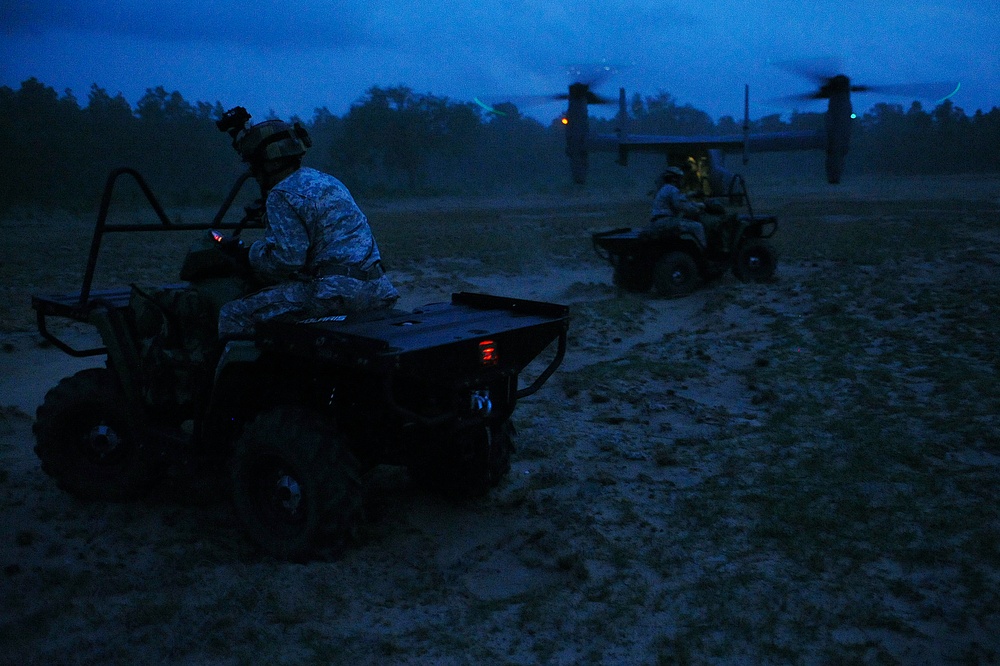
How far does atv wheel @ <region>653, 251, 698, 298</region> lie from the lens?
12656 mm

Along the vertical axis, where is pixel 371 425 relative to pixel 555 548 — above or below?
above

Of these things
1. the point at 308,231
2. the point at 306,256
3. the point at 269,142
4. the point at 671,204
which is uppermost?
the point at 269,142

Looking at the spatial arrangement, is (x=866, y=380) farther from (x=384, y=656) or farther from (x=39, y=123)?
(x=39, y=123)

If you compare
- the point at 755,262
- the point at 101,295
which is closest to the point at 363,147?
the point at 755,262

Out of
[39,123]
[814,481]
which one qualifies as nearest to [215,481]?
[814,481]

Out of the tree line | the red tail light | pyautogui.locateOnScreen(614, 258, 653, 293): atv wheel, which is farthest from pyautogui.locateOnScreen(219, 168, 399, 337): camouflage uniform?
the tree line

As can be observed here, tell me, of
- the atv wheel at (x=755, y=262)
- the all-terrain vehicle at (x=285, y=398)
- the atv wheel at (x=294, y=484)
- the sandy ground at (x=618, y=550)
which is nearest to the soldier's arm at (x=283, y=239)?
the all-terrain vehicle at (x=285, y=398)

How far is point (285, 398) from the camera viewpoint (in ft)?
14.3

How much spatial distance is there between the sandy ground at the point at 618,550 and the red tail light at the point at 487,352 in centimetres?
100

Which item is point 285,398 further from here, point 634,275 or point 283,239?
point 634,275

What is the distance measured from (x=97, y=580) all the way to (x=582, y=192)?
5451cm

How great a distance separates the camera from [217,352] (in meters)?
4.43

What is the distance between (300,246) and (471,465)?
1511 mm

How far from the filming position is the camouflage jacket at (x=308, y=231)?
4277 mm
